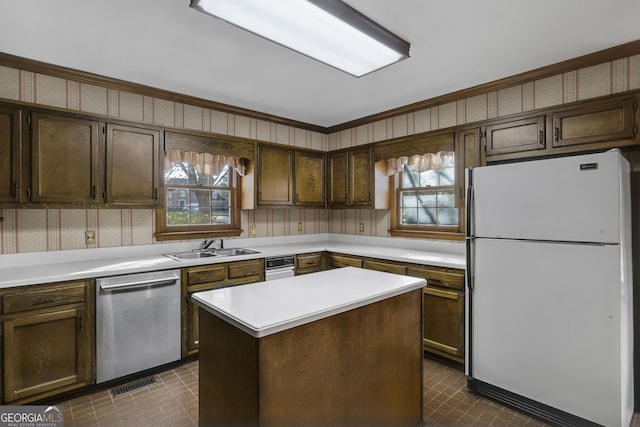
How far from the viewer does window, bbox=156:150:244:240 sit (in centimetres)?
340

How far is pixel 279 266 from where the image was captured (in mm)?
3531

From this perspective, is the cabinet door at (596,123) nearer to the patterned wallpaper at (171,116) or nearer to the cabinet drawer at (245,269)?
the patterned wallpaper at (171,116)

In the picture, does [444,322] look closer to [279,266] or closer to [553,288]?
[553,288]

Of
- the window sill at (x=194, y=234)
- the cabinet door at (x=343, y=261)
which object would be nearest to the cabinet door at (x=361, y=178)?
the cabinet door at (x=343, y=261)

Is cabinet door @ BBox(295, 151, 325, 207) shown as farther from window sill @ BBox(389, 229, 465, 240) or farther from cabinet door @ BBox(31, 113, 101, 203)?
cabinet door @ BBox(31, 113, 101, 203)

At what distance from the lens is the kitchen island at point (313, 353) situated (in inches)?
52.4

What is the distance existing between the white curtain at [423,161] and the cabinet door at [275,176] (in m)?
1.27

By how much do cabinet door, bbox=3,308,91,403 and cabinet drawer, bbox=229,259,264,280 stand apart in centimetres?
117

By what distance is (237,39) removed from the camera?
221 centimetres

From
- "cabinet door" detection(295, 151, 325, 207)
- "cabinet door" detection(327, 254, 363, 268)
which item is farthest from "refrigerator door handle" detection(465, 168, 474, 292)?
"cabinet door" detection(295, 151, 325, 207)

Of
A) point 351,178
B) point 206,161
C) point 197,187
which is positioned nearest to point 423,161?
point 351,178

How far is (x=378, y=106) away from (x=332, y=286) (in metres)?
2.48

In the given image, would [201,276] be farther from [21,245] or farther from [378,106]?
[378,106]

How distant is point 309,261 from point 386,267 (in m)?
0.94
